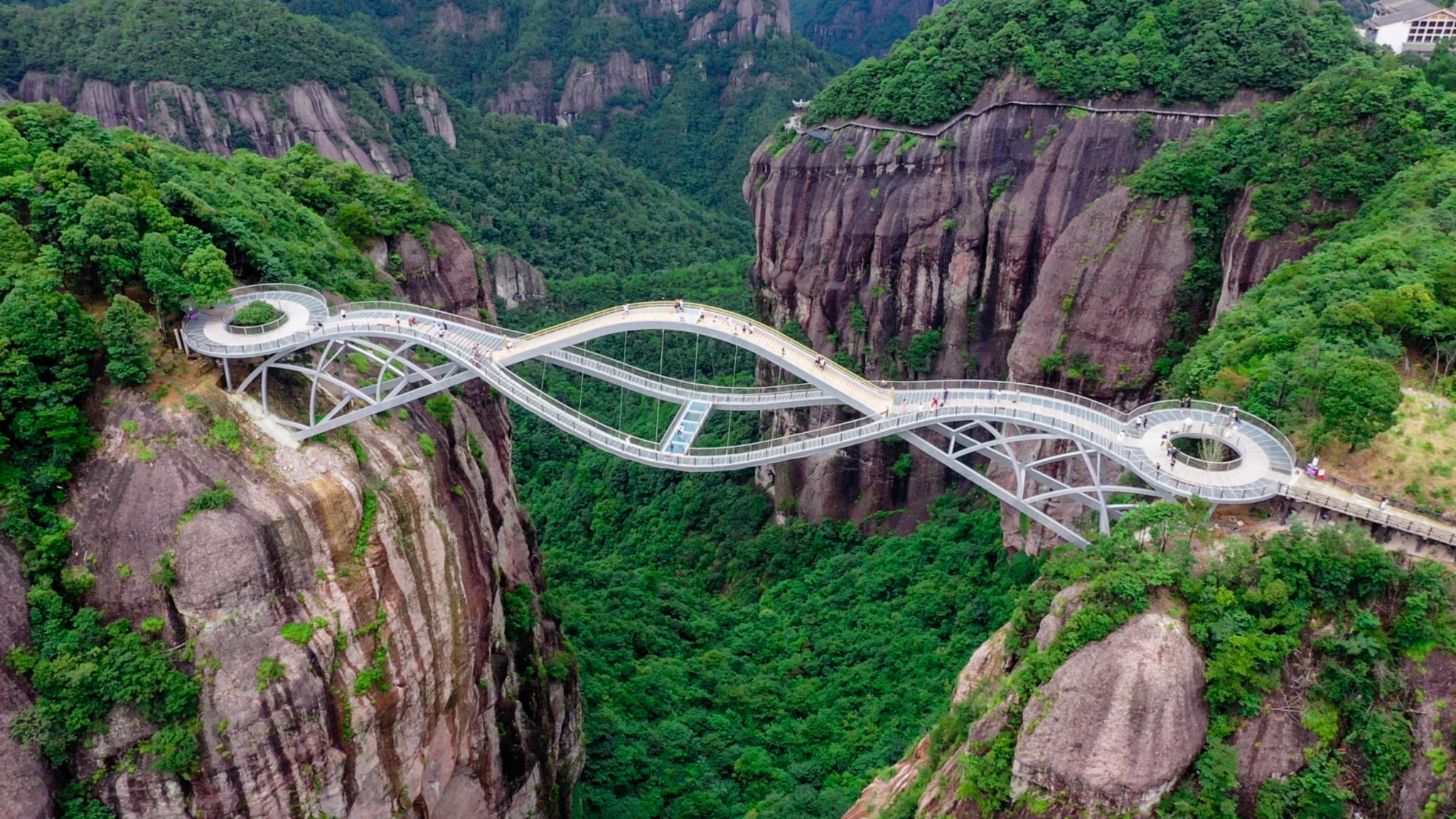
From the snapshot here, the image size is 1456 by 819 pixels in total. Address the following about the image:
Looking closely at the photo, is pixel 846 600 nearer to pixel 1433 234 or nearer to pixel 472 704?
pixel 472 704

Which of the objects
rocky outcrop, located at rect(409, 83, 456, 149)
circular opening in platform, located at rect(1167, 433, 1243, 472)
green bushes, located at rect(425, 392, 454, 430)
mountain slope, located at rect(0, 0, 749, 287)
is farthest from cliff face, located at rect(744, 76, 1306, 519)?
rocky outcrop, located at rect(409, 83, 456, 149)

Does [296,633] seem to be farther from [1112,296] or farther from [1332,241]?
[1332,241]

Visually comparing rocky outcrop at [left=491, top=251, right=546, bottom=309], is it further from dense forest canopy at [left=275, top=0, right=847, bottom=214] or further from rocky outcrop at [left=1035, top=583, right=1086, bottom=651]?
rocky outcrop at [left=1035, top=583, right=1086, bottom=651]

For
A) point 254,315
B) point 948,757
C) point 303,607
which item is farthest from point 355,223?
point 948,757

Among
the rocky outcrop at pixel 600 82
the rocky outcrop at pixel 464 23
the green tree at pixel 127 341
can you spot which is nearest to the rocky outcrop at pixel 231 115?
the rocky outcrop at pixel 600 82

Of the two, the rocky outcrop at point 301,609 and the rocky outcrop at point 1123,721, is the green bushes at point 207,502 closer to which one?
the rocky outcrop at point 301,609

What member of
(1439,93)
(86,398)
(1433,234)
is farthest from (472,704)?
(1439,93)

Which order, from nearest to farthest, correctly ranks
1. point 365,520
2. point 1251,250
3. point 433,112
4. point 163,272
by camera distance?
1. point 365,520
2. point 163,272
3. point 1251,250
4. point 433,112
